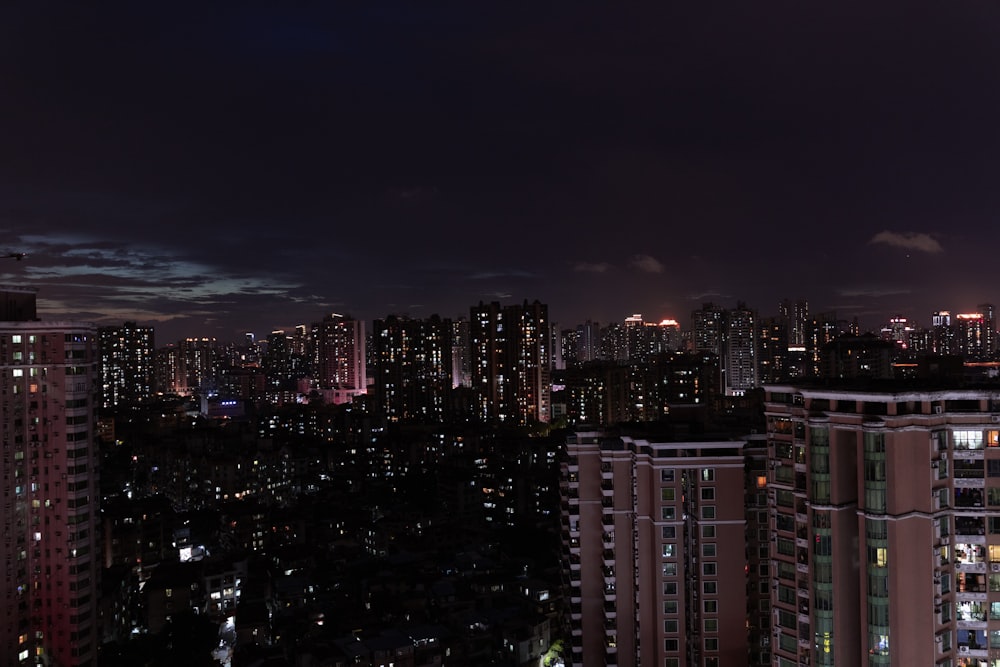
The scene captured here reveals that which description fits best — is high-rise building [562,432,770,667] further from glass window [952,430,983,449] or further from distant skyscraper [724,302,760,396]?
distant skyscraper [724,302,760,396]

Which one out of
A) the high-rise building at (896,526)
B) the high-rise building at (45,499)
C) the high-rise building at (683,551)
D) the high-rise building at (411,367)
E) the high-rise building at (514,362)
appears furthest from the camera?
the high-rise building at (411,367)

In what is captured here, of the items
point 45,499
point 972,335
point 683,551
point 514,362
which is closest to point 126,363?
point 514,362

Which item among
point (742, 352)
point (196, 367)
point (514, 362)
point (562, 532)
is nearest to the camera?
point (562, 532)

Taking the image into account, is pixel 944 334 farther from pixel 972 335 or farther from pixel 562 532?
pixel 562 532

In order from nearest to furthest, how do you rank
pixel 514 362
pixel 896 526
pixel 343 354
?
1. pixel 896 526
2. pixel 514 362
3. pixel 343 354

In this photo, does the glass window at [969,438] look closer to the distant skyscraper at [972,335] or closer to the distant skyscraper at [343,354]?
the distant skyscraper at [972,335]

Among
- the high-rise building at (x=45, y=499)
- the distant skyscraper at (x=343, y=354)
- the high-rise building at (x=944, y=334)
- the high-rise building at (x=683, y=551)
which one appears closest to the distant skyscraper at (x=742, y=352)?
the high-rise building at (x=944, y=334)
